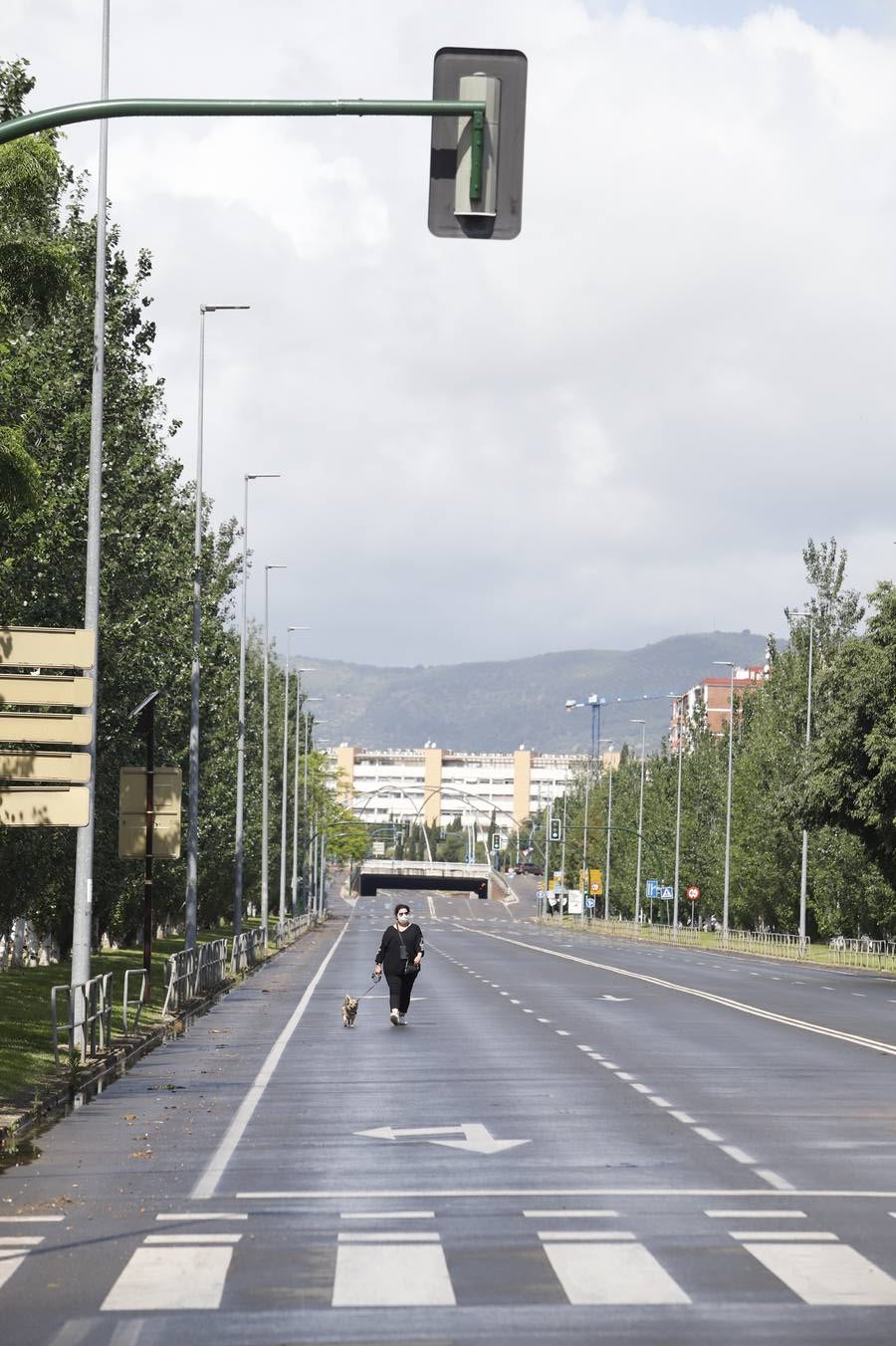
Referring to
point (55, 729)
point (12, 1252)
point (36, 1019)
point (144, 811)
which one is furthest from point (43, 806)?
point (144, 811)

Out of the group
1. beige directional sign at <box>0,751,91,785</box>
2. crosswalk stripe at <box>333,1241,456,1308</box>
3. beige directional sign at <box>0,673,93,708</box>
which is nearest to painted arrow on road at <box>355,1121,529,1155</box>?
beige directional sign at <box>0,751,91,785</box>

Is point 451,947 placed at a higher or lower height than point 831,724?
lower

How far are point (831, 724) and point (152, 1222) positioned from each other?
180 ft

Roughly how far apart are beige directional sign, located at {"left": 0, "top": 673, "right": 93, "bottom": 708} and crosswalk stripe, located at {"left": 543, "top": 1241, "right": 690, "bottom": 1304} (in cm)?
1114

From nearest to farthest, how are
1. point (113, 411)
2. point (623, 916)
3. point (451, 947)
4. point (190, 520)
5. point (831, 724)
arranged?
1. point (113, 411)
2. point (190, 520)
3. point (831, 724)
4. point (451, 947)
5. point (623, 916)

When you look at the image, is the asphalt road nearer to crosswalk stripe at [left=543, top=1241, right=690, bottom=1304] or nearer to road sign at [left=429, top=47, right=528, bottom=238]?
crosswalk stripe at [left=543, top=1241, right=690, bottom=1304]

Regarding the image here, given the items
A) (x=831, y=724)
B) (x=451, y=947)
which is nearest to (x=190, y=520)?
(x=831, y=724)

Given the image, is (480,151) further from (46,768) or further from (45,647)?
(45,647)

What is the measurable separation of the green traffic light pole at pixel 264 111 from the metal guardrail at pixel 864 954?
6394 centimetres

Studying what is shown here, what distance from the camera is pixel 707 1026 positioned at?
3506cm

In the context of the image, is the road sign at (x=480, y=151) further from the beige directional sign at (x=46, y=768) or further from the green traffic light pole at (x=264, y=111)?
the beige directional sign at (x=46, y=768)

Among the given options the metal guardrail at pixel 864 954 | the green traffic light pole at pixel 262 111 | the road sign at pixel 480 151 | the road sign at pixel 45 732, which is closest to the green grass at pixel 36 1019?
the road sign at pixel 45 732

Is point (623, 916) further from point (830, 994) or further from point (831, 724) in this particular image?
point (830, 994)

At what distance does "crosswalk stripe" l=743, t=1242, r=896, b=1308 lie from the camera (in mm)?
10836
